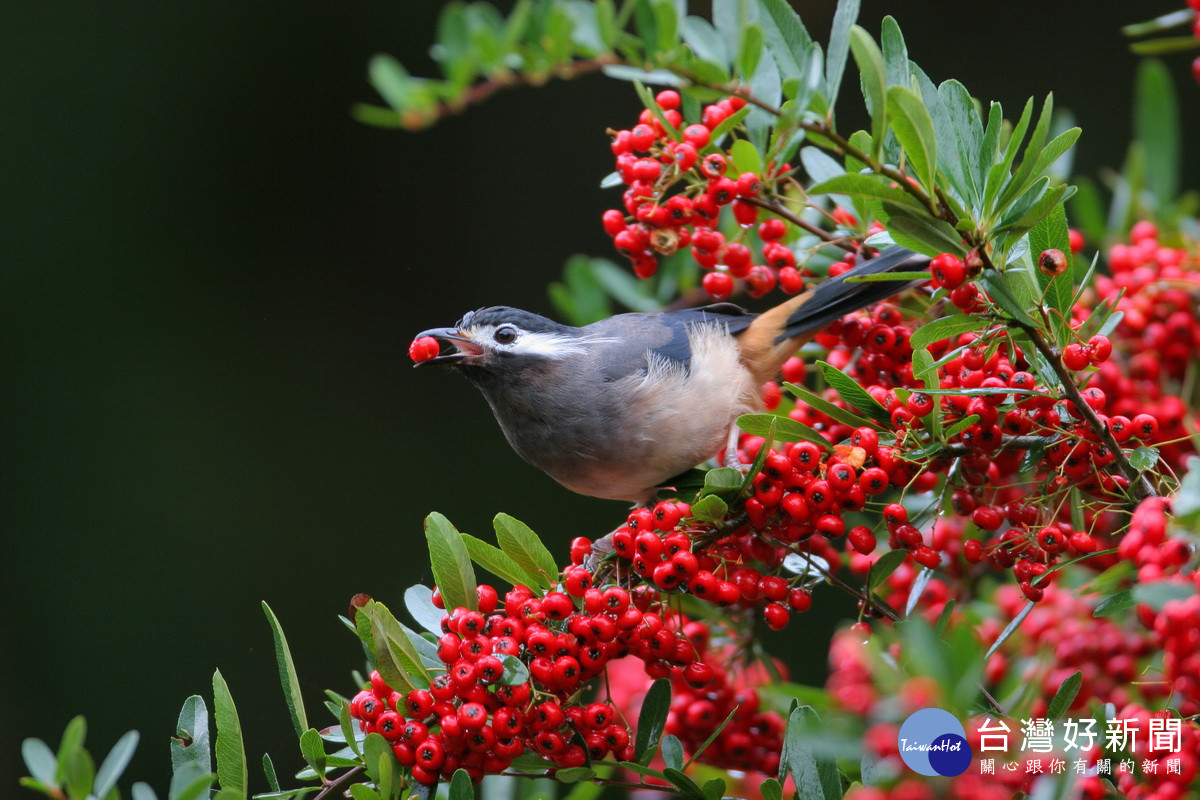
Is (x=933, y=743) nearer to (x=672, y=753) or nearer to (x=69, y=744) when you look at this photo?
(x=672, y=753)

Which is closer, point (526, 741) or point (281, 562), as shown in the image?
point (526, 741)

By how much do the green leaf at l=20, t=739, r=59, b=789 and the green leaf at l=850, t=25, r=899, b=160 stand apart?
1.11 m

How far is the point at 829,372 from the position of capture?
137 cm

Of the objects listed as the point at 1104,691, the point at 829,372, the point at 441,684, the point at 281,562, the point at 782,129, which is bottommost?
the point at 281,562

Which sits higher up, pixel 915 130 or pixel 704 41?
pixel 704 41

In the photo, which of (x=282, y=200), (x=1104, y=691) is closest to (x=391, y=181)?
(x=282, y=200)

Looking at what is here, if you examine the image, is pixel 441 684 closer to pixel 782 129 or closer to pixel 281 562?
pixel 782 129

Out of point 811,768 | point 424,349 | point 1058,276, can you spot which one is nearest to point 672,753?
point 811,768

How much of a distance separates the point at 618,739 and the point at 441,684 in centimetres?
24

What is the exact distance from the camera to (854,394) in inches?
56.2

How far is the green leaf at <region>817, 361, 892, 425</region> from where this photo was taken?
1.38 metres

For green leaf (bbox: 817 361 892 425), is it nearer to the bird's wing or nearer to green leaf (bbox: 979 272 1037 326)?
green leaf (bbox: 979 272 1037 326)

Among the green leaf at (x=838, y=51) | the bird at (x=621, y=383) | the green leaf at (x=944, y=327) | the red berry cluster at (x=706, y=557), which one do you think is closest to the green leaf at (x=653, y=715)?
the red berry cluster at (x=706, y=557)

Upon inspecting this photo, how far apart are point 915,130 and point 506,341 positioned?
4.01 feet
